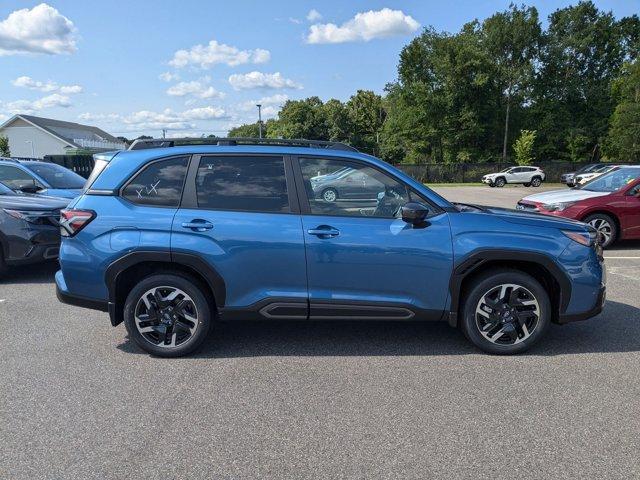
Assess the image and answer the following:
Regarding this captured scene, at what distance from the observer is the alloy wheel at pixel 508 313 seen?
4145mm

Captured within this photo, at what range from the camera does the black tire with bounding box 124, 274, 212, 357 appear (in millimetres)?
4133

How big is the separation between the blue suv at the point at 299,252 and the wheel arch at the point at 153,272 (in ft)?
0.04

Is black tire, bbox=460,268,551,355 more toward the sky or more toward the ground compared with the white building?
more toward the ground

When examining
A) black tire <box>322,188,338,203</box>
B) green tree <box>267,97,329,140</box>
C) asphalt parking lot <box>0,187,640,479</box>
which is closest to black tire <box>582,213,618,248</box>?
asphalt parking lot <box>0,187,640,479</box>

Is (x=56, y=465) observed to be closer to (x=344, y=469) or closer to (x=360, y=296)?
(x=344, y=469)

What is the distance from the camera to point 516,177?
125 feet

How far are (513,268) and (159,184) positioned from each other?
3.09 m

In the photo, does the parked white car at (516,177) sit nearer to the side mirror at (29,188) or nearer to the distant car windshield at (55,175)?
the distant car windshield at (55,175)

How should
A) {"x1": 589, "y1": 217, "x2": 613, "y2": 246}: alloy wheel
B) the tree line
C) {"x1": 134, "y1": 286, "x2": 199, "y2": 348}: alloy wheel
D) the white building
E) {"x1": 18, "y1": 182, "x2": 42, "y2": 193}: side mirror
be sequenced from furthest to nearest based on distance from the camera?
the white building < the tree line < {"x1": 589, "y1": 217, "x2": 613, "y2": 246}: alloy wheel < {"x1": 18, "y1": 182, "x2": 42, "y2": 193}: side mirror < {"x1": 134, "y1": 286, "x2": 199, "y2": 348}: alloy wheel

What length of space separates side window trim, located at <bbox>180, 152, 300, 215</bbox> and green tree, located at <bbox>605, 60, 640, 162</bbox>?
1892 inches

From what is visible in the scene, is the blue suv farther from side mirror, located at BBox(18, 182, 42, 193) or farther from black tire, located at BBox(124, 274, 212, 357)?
side mirror, located at BBox(18, 182, 42, 193)

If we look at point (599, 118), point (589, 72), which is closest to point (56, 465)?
point (599, 118)

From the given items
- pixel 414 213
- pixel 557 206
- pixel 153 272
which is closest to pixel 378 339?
pixel 414 213

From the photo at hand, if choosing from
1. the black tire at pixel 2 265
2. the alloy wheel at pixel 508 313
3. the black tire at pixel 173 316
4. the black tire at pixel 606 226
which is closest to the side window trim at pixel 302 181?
the alloy wheel at pixel 508 313
